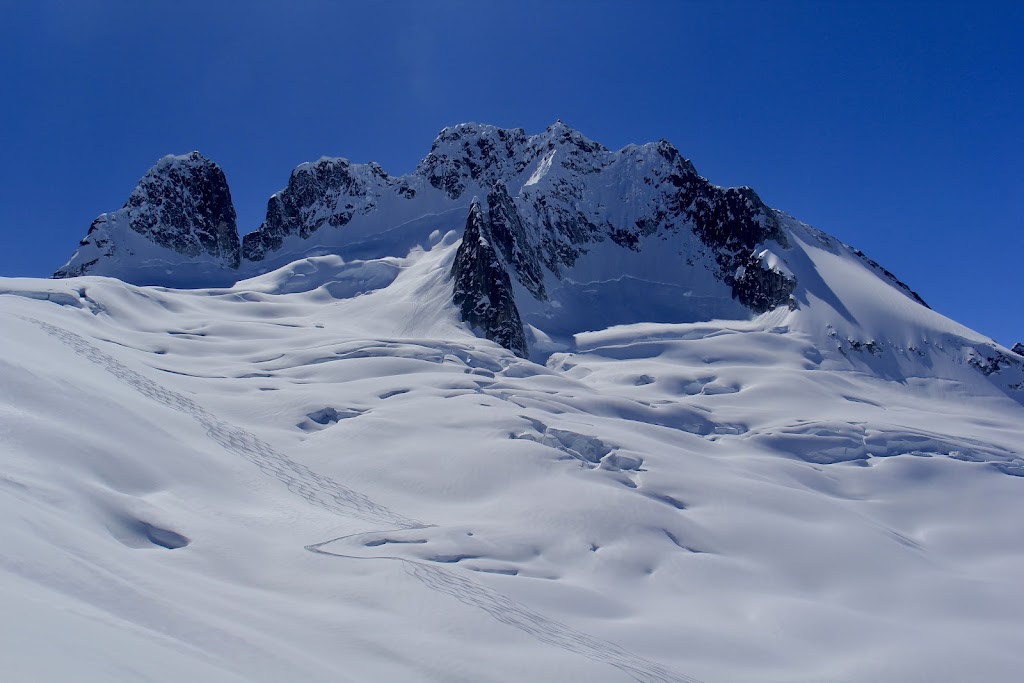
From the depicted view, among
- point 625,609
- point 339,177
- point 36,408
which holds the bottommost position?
point 625,609

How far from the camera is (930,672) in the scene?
1438 cm

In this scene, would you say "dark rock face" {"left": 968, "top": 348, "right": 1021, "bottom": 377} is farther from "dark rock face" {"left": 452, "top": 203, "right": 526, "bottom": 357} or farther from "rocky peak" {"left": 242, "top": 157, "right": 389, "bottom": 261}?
"rocky peak" {"left": 242, "top": 157, "right": 389, "bottom": 261}

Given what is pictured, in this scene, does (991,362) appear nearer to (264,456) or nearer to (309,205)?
(264,456)

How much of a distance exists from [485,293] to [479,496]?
38431 millimetres

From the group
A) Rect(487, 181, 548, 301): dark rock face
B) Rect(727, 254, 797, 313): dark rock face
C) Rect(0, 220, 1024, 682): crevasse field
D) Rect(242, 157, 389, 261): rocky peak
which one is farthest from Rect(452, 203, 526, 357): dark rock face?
Rect(242, 157, 389, 261): rocky peak

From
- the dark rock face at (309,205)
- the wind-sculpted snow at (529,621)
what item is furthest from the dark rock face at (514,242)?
the wind-sculpted snow at (529,621)

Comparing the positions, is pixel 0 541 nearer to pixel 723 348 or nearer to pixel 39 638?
pixel 39 638

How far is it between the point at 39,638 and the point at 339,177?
367ft

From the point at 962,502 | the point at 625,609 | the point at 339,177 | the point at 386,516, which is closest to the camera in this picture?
the point at 625,609

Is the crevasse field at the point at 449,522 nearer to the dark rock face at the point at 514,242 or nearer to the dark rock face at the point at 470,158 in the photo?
the dark rock face at the point at 514,242

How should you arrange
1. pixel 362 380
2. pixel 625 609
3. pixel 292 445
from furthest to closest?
pixel 362 380, pixel 292 445, pixel 625 609

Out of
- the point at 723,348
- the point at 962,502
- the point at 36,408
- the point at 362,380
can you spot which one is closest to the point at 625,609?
the point at 36,408

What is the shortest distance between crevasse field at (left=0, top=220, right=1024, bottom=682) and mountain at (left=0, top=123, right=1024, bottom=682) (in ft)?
0.28

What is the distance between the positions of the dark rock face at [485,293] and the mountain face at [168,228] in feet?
164
